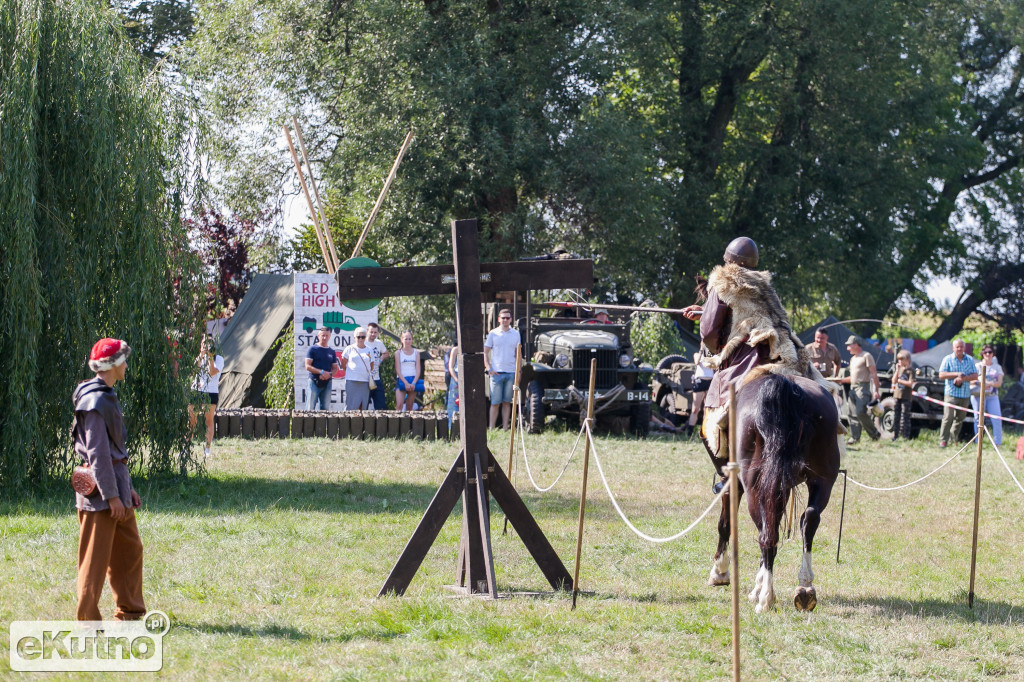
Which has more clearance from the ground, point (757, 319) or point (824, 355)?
point (824, 355)

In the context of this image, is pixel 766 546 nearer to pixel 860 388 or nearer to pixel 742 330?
pixel 742 330

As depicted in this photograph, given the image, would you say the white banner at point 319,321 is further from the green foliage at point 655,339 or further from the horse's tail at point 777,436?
the horse's tail at point 777,436

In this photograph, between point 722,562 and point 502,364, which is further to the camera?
point 502,364

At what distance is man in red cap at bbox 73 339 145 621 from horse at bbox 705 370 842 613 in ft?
11.0

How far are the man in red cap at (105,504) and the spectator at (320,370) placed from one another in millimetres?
11824

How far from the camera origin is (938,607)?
22.8 feet

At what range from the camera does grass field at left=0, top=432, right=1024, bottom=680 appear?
222 inches

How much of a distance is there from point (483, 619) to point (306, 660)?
1128 millimetres

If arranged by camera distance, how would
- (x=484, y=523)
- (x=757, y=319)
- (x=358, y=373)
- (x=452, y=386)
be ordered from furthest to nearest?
(x=358, y=373) < (x=452, y=386) < (x=757, y=319) < (x=484, y=523)

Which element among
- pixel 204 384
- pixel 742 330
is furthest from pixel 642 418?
pixel 742 330

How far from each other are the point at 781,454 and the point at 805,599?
891mm

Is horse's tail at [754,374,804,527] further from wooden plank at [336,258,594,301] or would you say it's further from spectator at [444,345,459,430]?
spectator at [444,345,459,430]

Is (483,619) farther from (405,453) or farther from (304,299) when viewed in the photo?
(304,299)

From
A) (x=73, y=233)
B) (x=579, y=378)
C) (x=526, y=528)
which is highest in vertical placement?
(x=73, y=233)
